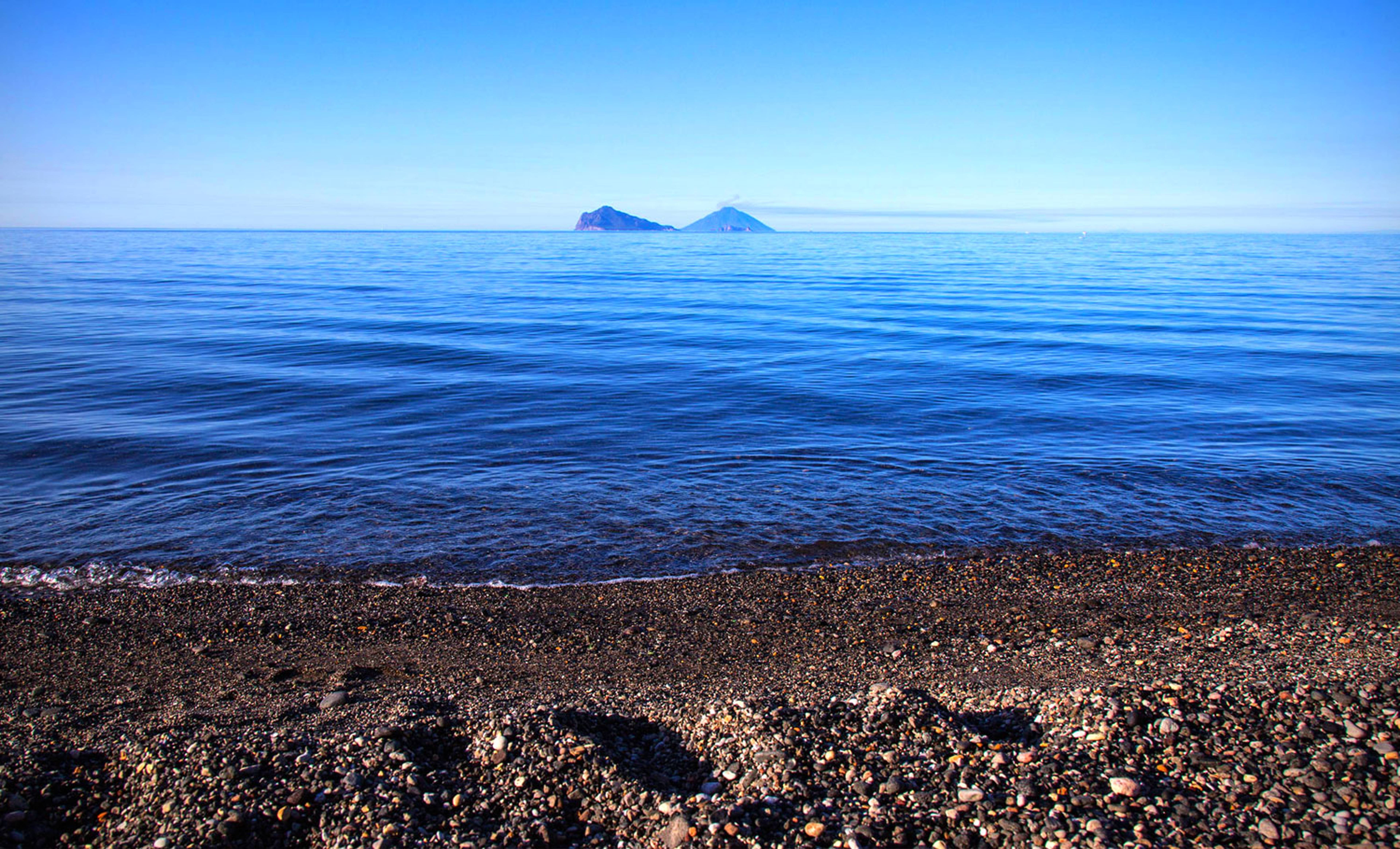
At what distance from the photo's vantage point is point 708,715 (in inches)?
223

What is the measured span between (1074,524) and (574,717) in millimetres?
8045

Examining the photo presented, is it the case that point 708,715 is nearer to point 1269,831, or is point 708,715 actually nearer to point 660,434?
point 1269,831

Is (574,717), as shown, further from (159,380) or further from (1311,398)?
(1311,398)

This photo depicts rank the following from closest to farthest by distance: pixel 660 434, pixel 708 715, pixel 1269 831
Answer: pixel 1269 831, pixel 708 715, pixel 660 434

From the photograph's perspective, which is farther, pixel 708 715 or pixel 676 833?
pixel 708 715

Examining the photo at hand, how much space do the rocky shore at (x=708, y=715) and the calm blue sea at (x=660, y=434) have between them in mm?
1469

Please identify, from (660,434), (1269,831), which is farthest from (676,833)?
(660,434)

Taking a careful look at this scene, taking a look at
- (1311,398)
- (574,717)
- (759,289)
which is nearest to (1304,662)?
(574,717)

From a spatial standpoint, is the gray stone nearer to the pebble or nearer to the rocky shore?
the rocky shore

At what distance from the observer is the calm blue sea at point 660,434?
405 inches

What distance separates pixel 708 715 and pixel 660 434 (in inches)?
417

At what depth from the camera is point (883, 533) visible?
34.3 feet

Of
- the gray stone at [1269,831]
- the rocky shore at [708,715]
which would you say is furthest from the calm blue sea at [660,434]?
the gray stone at [1269,831]

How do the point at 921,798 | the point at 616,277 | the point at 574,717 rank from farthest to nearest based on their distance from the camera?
the point at 616,277, the point at 574,717, the point at 921,798
